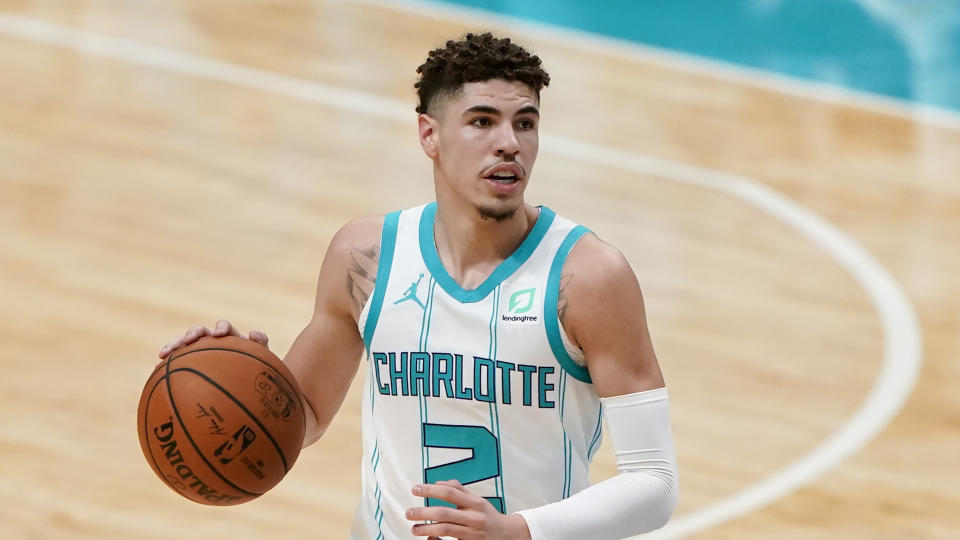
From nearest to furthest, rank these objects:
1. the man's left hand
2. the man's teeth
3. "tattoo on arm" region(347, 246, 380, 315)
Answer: the man's left hand, the man's teeth, "tattoo on arm" region(347, 246, 380, 315)

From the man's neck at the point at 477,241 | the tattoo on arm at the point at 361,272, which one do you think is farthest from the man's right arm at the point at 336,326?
the man's neck at the point at 477,241

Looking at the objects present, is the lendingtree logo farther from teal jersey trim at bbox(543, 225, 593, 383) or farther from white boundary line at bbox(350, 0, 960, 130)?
white boundary line at bbox(350, 0, 960, 130)

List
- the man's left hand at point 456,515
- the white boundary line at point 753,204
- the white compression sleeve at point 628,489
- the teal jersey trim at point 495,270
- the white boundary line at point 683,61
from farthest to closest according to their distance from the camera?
the white boundary line at point 683,61
the white boundary line at point 753,204
the teal jersey trim at point 495,270
the white compression sleeve at point 628,489
the man's left hand at point 456,515

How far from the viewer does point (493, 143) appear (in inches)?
155

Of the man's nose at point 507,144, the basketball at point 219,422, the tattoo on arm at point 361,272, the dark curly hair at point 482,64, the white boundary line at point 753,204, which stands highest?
the white boundary line at point 753,204

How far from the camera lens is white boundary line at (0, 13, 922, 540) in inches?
279

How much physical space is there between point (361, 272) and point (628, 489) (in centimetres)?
95

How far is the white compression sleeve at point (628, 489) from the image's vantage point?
3830 millimetres

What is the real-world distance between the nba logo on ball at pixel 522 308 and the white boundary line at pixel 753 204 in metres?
2.89

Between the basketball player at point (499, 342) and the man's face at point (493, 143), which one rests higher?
the man's face at point (493, 143)

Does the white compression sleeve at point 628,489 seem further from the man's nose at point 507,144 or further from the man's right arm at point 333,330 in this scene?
the man's right arm at point 333,330

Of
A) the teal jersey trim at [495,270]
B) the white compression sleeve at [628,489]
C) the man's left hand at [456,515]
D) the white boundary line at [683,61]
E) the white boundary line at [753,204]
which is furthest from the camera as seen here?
the white boundary line at [683,61]

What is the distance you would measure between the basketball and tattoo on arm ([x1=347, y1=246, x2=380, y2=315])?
294mm

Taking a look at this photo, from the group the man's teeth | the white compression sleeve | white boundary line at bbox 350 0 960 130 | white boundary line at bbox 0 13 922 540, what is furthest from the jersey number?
white boundary line at bbox 350 0 960 130
